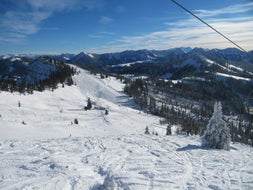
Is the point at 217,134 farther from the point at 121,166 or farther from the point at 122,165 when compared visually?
the point at 121,166

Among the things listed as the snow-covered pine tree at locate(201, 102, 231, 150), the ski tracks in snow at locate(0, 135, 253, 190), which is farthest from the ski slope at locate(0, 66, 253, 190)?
the snow-covered pine tree at locate(201, 102, 231, 150)

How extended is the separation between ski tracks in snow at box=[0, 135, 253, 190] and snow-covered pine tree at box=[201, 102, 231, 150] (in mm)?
1534

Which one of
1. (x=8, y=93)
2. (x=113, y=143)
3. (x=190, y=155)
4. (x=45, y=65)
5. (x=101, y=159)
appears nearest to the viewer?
(x=101, y=159)

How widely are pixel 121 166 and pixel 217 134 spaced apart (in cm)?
1181

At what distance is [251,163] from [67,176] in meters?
13.8

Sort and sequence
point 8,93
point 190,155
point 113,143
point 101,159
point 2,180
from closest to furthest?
point 2,180
point 101,159
point 190,155
point 113,143
point 8,93

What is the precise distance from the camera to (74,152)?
20016mm

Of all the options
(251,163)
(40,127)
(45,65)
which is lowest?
(40,127)

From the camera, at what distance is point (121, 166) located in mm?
16719

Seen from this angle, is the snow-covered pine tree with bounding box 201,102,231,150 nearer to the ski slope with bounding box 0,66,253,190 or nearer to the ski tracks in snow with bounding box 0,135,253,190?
the ski slope with bounding box 0,66,253,190

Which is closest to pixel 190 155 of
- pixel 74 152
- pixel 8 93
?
pixel 74 152

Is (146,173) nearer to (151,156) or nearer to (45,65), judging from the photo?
(151,156)

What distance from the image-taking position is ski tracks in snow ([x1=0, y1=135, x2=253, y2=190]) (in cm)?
1369

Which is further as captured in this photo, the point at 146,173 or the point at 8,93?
the point at 8,93
